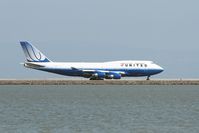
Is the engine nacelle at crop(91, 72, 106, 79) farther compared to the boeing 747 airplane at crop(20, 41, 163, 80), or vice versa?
the engine nacelle at crop(91, 72, 106, 79)

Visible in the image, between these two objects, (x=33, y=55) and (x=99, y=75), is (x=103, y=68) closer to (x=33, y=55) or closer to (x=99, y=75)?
(x=99, y=75)

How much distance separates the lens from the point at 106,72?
6073 inches

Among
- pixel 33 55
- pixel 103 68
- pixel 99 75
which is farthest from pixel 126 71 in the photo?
pixel 33 55

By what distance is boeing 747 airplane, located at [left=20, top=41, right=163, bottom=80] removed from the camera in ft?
502

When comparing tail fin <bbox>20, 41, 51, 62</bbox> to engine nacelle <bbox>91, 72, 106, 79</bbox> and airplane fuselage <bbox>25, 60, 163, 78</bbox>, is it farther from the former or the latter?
engine nacelle <bbox>91, 72, 106, 79</bbox>

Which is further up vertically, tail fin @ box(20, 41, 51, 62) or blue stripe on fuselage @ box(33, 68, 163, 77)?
tail fin @ box(20, 41, 51, 62)

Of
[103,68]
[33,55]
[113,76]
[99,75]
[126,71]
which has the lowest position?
[113,76]

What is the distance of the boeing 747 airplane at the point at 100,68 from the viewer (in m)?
153

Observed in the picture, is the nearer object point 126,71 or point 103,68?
Answer: point 126,71

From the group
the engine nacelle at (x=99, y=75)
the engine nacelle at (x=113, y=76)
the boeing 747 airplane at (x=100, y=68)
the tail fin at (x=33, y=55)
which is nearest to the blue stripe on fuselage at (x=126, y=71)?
the boeing 747 airplane at (x=100, y=68)

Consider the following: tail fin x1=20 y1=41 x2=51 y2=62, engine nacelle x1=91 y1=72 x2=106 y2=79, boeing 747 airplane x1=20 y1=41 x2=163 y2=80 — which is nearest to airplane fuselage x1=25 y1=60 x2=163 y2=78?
boeing 747 airplane x1=20 y1=41 x2=163 y2=80

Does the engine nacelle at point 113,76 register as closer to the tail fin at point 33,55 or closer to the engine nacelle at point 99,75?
the engine nacelle at point 99,75

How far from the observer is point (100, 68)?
507ft
